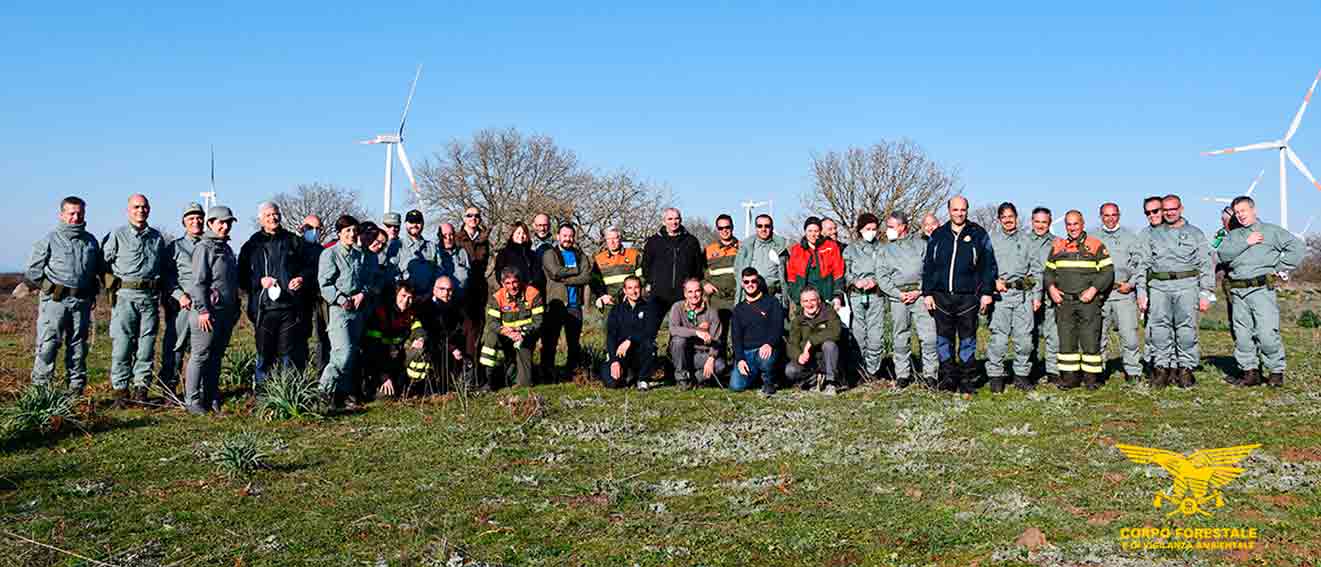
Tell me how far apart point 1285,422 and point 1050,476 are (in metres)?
3.13

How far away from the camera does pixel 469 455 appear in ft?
21.9

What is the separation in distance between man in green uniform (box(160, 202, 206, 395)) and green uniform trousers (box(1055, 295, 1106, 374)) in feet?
27.7

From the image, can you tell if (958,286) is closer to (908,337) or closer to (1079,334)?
(908,337)

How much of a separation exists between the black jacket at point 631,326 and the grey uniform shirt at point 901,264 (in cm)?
249

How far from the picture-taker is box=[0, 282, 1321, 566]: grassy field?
4609mm

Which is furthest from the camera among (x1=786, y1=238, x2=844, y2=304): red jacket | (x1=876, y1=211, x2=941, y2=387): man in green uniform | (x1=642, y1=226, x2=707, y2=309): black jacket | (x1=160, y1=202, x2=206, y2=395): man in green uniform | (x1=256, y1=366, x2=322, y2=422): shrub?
(x1=642, y1=226, x2=707, y2=309): black jacket

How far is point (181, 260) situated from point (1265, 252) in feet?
34.8

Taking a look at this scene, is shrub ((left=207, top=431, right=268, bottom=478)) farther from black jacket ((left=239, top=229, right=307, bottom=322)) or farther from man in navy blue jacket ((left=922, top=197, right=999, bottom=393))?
man in navy blue jacket ((left=922, top=197, right=999, bottom=393))

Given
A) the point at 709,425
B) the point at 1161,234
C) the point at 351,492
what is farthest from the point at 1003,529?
the point at 1161,234

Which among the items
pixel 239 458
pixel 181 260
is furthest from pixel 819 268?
pixel 181 260

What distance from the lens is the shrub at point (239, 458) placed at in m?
6.03

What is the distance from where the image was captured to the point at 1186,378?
9477mm

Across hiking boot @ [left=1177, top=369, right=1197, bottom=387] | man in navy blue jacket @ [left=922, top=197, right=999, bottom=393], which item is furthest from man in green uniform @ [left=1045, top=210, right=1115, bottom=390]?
hiking boot @ [left=1177, top=369, right=1197, bottom=387]

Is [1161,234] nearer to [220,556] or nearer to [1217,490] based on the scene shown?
[1217,490]
